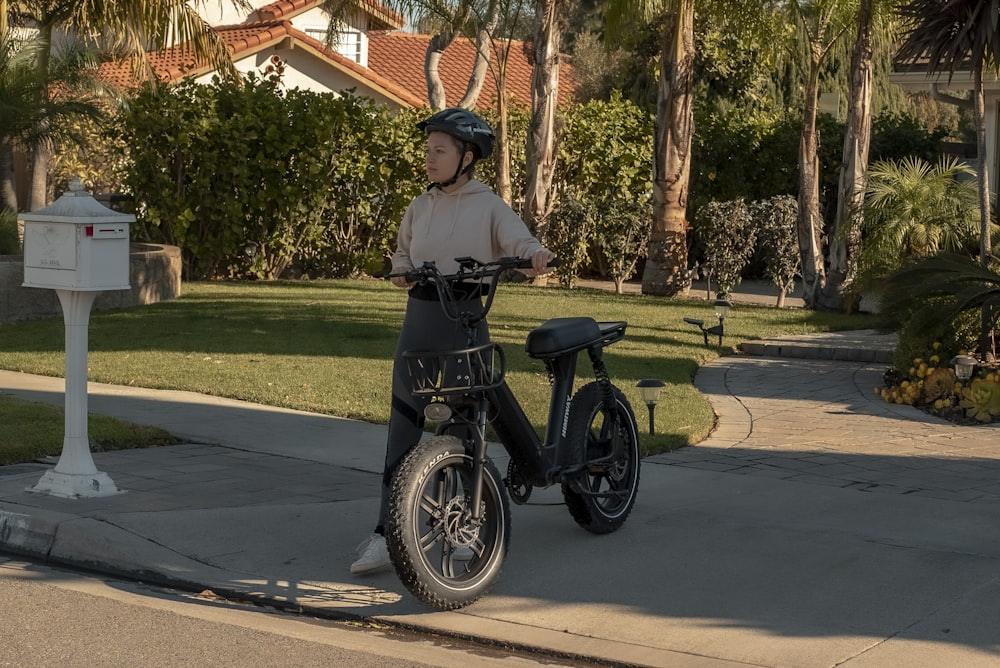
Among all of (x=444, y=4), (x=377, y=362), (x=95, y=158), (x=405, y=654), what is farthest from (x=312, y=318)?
(x=95, y=158)

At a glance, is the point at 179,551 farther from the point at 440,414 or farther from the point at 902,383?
the point at 902,383

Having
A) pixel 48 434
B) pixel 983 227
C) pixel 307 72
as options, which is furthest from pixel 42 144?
pixel 307 72

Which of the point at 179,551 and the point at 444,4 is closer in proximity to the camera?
the point at 179,551

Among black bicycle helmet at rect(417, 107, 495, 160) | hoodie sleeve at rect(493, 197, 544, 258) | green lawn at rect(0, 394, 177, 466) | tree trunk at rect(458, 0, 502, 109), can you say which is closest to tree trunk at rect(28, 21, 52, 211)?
tree trunk at rect(458, 0, 502, 109)

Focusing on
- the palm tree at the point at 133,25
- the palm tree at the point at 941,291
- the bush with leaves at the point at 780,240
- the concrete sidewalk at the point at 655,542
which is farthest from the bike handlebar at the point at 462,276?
the palm tree at the point at 133,25

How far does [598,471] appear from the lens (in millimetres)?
6492

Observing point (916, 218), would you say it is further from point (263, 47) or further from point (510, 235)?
point (263, 47)

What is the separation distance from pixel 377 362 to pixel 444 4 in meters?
10.2

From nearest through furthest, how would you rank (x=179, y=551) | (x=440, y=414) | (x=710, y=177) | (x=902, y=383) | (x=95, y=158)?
(x=440, y=414)
(x=179, y=551)
(x=902, y=383)
(x=710, y=177)
(x=95, y=158)

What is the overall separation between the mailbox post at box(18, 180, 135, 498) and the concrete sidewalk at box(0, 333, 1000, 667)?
0.52 ft

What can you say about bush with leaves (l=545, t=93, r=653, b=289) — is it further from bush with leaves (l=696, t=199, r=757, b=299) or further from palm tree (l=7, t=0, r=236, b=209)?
palm tree (l=7, t=0, r=236, b=209)

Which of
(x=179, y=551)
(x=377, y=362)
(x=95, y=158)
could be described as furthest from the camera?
(x=95, y=158)

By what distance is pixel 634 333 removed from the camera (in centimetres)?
1452

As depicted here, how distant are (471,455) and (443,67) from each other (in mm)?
39283
